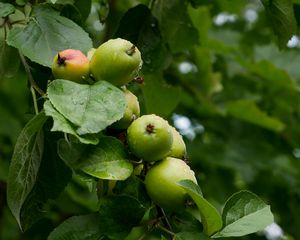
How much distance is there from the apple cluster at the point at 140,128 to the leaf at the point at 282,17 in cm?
53

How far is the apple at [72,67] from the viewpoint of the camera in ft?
4.17

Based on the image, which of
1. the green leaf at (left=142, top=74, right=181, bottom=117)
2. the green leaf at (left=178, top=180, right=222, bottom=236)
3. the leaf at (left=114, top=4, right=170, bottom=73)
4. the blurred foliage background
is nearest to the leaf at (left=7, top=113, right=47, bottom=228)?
the green leaf at (left=178, top=180, right=222, bottom=236)

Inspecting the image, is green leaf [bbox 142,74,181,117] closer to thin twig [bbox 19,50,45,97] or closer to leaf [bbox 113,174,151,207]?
thin twig [bbox 19,50,45,97]

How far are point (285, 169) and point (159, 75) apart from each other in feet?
4.46

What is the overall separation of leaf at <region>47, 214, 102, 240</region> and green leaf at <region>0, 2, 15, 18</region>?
49 cm

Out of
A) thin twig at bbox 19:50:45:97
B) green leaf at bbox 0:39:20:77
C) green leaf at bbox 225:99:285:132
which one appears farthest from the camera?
green leaf at bbox 225:99:285:132

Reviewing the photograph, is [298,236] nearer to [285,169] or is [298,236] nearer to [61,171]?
[285,169]

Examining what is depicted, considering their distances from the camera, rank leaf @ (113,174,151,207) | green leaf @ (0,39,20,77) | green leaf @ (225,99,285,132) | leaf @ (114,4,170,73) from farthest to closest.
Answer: green leaf @ (225,99,285,132), leaf @ (114,4,170,73), green leaf @ (0,39,20,77), leaf @ (113,174,151,207)

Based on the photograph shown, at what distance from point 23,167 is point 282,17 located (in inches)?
30.2

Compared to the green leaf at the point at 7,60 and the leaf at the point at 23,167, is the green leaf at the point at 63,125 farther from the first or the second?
the green leaf at the point at 7,60

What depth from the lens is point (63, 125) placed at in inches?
44.6

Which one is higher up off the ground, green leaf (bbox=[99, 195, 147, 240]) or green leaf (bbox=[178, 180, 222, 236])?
green leaf (bbox=[178, 180, 222, 236])

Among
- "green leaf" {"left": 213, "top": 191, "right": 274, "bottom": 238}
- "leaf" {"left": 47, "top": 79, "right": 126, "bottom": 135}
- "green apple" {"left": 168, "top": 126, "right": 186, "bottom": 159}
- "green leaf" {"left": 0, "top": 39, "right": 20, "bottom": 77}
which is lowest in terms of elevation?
"green leaf" {"left": 0, "top": 39, "right": 20, "bottom": 77}

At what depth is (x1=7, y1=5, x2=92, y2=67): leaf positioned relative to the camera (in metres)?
1.44
